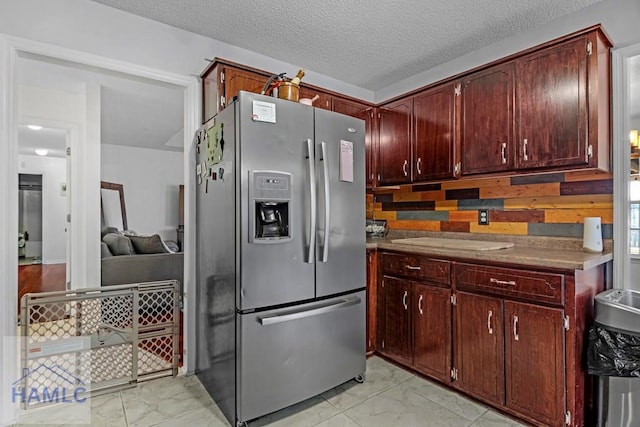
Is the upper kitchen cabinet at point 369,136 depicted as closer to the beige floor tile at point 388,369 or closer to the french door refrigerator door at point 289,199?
the french door refrigerator door at point 289,199

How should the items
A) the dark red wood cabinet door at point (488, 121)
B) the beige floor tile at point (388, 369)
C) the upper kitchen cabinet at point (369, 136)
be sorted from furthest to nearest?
the upper kitchen cabinet at point (369, 136), the beige floor tile at point (388, 369), the dark red wood cabinet door at point (488, 121)

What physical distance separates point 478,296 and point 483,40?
6.36ft

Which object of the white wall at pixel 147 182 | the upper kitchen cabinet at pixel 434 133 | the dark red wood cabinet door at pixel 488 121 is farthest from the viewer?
the white wall at pixel 147 182

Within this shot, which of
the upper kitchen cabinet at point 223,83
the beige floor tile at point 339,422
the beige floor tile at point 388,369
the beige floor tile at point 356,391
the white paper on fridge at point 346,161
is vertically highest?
the upper kitchen cabinet at point 223,83

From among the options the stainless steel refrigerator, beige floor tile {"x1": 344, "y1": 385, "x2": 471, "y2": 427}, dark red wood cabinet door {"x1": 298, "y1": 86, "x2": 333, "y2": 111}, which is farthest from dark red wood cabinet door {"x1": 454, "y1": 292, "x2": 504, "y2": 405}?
dark red wood cabinet door {"x1": 298, "y1": 86, "x2": 333, "y2": 111}

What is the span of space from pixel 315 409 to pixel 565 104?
2.36m

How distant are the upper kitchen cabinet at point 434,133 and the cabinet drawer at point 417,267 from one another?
72cm

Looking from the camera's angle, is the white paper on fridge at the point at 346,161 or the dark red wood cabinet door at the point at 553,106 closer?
the dark red wood cabinet door at the point at 553,106

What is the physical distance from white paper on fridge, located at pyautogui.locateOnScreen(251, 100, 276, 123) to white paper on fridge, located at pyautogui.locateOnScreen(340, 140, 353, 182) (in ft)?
1.70

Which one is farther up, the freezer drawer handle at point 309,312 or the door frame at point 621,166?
the door frame at point 621,166

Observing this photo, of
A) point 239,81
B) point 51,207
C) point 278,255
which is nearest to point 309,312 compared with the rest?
point 278,255

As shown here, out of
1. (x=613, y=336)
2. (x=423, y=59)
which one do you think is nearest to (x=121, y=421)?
(x=613, y=336)

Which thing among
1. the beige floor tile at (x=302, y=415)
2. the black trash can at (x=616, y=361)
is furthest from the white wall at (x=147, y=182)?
the black trash can at (x=616, y=361)

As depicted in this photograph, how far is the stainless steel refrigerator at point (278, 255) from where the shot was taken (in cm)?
181
